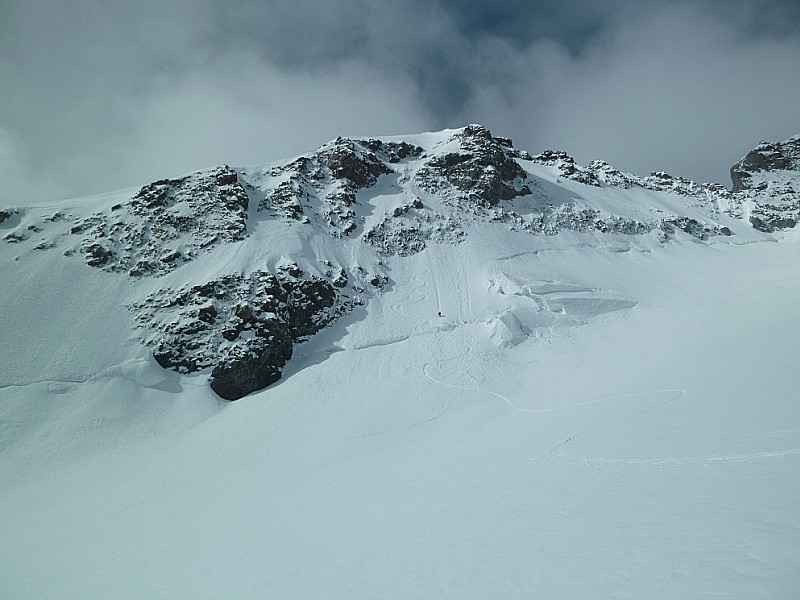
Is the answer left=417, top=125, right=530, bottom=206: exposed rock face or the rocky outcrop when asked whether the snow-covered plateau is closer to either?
the rocky outcrop

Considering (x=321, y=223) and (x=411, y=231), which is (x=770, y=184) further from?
(x=321, y=223)

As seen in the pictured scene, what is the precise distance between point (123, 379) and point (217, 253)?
1538cm

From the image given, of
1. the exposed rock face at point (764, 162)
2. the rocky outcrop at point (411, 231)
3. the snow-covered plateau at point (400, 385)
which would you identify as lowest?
the snow-covered plateau at point (400, 385)

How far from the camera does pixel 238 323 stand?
30.9 meters

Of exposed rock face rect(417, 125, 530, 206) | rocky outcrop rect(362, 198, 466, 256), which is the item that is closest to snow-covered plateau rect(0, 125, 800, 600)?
rocky outcrop rect(362, 198, 466, 256)

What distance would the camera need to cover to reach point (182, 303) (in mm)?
31688

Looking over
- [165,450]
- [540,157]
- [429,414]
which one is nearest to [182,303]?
[165,450]

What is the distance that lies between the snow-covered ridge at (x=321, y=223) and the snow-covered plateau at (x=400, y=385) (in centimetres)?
34

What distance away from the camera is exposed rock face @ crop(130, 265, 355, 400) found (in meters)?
28.7

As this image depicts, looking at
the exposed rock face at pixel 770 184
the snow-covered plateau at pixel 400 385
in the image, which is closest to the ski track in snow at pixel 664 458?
the snow-covered plateau at pixel 400 385

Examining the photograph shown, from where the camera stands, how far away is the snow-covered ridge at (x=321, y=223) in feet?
102

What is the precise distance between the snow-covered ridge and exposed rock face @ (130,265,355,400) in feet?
0.36

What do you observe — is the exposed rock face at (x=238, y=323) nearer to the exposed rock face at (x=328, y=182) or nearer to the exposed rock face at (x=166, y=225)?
the exposed rock face at (x=166, y=225)

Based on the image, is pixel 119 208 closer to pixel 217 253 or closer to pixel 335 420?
pixel 217 253
